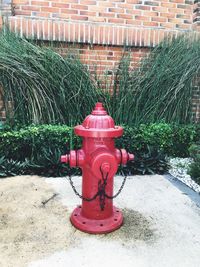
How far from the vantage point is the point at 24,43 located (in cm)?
407

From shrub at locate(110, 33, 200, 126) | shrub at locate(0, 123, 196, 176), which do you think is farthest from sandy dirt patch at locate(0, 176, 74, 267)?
shrub at locate(110, 33, 200, 126)

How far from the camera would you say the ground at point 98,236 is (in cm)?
196

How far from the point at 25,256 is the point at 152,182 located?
6.04ft

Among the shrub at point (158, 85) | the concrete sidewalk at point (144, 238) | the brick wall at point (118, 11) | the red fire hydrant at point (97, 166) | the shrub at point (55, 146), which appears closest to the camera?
the concrete sidewalk at point (144, 238)

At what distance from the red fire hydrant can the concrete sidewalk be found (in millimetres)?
99

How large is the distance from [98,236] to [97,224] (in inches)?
3.8

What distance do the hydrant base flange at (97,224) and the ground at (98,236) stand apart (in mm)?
39

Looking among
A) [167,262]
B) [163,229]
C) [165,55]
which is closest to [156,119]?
[165,55]

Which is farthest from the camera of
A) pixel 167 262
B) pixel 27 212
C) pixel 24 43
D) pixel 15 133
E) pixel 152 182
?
pixel 24 43

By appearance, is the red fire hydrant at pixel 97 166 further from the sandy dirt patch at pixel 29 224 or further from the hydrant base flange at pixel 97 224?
the sandy dirt patch at pixel 29 224

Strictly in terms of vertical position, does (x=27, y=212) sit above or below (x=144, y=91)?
below

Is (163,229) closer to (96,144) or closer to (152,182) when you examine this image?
(96,144)

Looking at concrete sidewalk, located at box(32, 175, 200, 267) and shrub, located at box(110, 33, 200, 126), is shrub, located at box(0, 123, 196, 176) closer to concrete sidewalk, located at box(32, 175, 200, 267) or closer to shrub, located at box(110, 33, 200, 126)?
shrub, located at box(110, 33, 200, 126)

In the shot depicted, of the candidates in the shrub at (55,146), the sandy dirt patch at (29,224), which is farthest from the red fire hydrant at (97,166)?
the shrub at (55,146)
